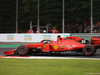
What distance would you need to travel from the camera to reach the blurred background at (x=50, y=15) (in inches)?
879

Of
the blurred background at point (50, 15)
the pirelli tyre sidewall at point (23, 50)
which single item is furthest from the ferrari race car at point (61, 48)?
the blurred background at point (50, 15)

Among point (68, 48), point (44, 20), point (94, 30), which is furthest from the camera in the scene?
point (44, 20)

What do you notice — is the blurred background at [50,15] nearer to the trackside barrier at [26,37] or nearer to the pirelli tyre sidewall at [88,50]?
the trackside barrier at [26,37]

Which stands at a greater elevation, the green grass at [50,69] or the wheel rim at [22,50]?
the wheel rim at [22,50]

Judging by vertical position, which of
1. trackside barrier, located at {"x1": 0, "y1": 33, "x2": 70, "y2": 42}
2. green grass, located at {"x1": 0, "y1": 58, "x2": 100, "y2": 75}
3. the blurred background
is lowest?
green grass, located at {"x1": 0, "y1": 58, "x2": 100, "y2": 75}

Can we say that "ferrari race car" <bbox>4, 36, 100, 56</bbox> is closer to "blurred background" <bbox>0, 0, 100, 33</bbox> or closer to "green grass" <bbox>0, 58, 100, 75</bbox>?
"green grass" <bbox>0, 58, 100, 75</bbox>

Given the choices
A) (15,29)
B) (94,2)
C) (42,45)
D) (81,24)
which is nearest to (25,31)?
(15,29)

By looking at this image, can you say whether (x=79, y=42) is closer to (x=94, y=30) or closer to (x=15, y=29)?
(x=94, y=30)

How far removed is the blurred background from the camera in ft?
73.3

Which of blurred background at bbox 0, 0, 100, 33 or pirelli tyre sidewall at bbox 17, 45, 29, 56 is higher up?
blurred background at bbox 0, 0, 100, 33

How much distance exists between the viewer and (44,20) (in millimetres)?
23656

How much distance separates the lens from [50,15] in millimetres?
23500

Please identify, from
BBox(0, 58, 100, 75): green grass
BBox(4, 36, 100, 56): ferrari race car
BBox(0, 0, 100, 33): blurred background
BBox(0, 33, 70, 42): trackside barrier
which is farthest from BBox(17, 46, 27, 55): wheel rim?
BBox(0, 0, 100, 33): blurred background

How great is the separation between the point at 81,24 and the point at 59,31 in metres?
2.35
